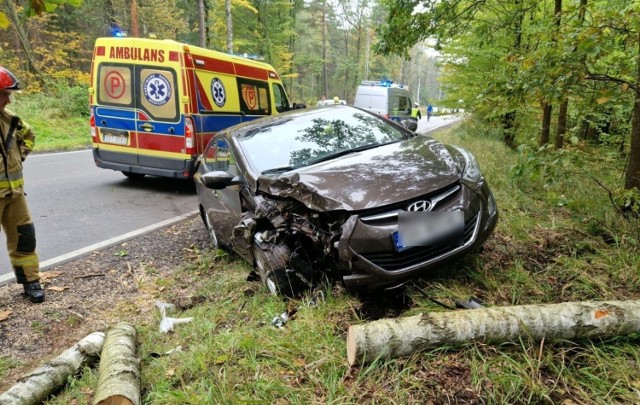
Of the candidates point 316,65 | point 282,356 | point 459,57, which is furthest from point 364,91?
point 316,65

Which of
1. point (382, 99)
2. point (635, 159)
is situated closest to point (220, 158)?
point (635, 159)

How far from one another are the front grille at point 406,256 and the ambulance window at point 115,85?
623cm

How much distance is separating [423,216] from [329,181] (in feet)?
2.46

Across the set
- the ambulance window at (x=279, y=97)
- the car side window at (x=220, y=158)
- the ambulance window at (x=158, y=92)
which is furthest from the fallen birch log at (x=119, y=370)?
the ambulance window at (x=279, y=97)

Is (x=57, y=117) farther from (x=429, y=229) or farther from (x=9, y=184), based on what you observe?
(x=429, y=229)

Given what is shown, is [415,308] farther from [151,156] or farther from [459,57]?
[459,57]

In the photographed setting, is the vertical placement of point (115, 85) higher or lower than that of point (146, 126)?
higher

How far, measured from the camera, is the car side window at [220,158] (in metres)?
4.31

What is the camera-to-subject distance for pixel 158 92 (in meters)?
7.16

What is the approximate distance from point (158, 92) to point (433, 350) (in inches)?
256

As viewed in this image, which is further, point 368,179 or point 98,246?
point 98,246

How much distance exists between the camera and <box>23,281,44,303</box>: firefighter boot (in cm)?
388

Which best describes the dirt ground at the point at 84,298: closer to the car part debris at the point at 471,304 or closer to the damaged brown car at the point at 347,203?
the damaged brown car at the point at 347,203

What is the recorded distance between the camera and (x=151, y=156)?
746 centimetres
